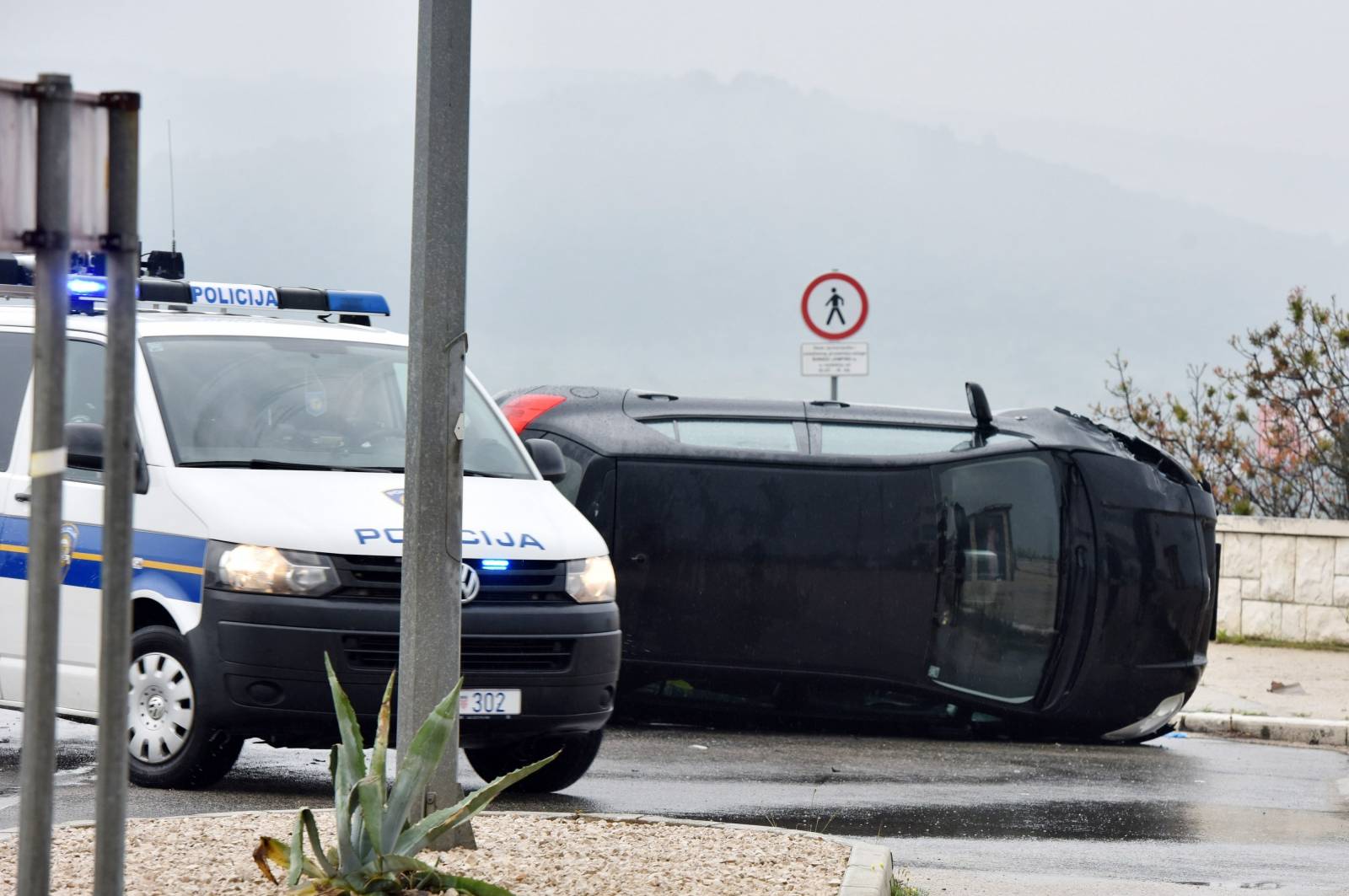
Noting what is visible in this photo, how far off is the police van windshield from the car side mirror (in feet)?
0.35

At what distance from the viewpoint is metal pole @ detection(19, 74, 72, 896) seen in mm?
2982

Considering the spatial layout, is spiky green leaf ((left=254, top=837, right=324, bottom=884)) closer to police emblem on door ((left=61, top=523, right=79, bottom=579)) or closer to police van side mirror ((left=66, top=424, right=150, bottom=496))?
police van side mirror ((left=66, top=424, right=150, bottom=496))

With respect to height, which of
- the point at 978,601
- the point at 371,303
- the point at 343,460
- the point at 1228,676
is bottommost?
the point at 1228,676

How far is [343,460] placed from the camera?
7.85 meters

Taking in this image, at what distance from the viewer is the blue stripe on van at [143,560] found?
23.7ft

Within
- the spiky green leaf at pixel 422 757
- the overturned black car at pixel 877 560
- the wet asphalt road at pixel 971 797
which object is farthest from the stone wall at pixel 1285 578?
the spiky green leaf at pixel 422 757

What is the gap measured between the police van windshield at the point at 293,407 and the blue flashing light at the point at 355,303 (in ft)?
2.89

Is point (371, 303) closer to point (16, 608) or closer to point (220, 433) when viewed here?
point (220, 433)

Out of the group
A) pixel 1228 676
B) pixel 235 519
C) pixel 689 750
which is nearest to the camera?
pixel 235 519

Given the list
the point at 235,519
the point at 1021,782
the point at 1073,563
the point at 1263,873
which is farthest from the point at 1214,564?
the point at 235,519

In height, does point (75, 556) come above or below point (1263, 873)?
above

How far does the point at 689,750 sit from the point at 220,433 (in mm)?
3265

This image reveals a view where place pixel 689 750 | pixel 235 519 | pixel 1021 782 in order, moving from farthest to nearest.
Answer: pixel 689 750 → pixel 1021 782 → pixel 235 519

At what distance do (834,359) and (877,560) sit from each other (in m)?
4.48
